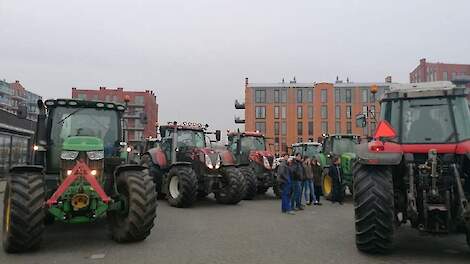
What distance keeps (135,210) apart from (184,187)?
4.76m

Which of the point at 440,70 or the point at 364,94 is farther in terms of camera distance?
the point at 440,70

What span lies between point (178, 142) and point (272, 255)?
7.75m

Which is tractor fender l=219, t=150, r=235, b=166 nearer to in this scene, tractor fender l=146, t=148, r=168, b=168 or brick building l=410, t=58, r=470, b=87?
tractor fender l=146, t=148, r=168, b=168

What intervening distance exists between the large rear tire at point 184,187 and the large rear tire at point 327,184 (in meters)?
4.83

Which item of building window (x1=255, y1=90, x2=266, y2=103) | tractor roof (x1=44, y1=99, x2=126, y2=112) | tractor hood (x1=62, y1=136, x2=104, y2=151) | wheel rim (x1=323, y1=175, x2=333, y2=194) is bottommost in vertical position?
wheel rim (x1=323, y1=175, x2=333, y2=194)

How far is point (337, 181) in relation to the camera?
14023mm

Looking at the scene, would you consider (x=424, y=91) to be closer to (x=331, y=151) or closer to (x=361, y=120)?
(x=361, y=120)

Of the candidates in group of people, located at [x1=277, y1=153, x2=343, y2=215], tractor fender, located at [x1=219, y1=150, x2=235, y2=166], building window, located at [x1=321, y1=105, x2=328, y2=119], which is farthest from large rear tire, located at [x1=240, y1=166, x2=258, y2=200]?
building window, located at [x1=321, y1=105, x2=328, y2=119]

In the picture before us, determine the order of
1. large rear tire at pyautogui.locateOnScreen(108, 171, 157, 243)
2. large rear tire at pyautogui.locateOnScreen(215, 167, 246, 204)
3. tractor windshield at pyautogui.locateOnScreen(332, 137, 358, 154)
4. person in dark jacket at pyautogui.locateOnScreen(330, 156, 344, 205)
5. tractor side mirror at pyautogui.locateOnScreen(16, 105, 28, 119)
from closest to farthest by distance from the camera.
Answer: large rear tire at pyautogui.locateOnScreen(108, 171, 157, 243), tractor side mirror at pyautogui.locateOnScreen(16, 105, 28, 119), large rear tire at pyautogui.locateOnScreen(215, 167, 246, 204), person in dark jacket at pyautogui.locateOnScreen(330, 156, 344, 205), tractor windshield at pyautogui.locateOnScreen(332, 137, 358, 154)

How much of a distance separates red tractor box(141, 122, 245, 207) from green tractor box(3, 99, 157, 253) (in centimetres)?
337

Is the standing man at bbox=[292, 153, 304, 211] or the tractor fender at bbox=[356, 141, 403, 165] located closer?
the tractor fender at bbox=[356, 141, 403, 165]

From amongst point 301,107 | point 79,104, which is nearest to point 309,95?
point 301,107

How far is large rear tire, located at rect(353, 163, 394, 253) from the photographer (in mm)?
6371

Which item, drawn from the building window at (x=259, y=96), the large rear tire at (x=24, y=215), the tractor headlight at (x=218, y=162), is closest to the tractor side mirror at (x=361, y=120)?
the tractor headlight at (x=218, y=162)
